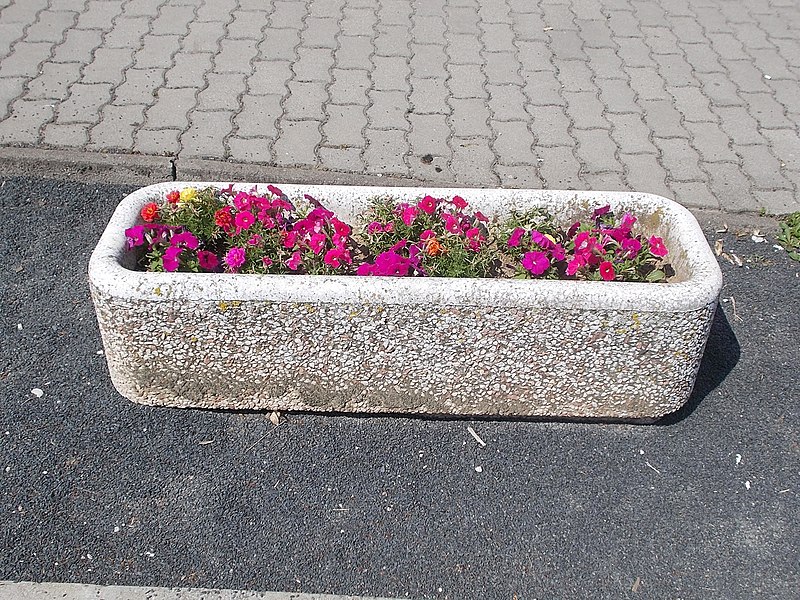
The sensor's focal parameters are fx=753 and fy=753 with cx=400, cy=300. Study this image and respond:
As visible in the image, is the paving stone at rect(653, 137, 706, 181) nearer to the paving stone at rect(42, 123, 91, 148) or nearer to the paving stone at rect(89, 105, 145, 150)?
the paving stone at rect(89, 105, 145, 150)

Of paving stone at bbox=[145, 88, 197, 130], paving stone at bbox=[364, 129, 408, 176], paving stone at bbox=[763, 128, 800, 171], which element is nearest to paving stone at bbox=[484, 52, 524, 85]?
paving stone at bbox=[364, 129, 408, 176]

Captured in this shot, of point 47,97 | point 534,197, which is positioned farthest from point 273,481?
point 47,97

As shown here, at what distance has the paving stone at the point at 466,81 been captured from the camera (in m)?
4.64

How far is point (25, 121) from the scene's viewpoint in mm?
4160

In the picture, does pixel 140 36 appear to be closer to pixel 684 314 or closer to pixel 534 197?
pixel 534 197

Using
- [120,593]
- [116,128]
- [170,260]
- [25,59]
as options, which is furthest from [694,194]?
[25,59]

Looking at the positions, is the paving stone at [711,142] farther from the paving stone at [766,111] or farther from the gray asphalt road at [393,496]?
the gray asphalt road at [393,496]

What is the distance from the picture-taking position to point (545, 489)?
2521 mm

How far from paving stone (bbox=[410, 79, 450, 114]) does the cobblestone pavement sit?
13 millimetres

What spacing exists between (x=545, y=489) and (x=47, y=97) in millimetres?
3614

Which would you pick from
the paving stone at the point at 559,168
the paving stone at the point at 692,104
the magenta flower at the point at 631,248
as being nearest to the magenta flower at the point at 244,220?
the magenta flower at the point at 631,248

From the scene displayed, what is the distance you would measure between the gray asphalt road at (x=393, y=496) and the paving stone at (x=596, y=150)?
1.45 meters

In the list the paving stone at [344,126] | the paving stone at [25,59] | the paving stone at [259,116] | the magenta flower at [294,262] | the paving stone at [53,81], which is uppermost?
the magenta flower at [294,262]

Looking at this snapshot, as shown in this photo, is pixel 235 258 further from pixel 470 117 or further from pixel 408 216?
pixel 470 117
